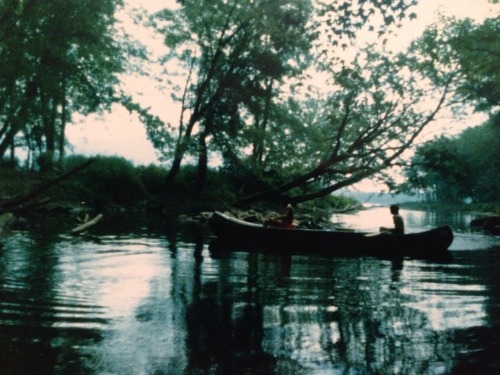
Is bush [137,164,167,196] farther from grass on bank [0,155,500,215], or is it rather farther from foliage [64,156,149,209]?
foliage [64,156,149,209]

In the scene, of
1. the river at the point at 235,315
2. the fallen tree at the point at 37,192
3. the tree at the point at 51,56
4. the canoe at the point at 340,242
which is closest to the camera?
the fallen tree at the point at 37,192

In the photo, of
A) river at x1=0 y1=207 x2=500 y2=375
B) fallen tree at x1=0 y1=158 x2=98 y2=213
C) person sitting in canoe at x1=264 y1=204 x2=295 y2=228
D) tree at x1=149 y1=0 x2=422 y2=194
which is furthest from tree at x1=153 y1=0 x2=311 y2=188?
fallen tree at x1=0 y1=158 x2=98 y2=213

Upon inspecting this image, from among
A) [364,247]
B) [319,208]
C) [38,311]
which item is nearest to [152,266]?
[38,311]

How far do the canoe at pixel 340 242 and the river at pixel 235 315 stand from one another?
185 cm

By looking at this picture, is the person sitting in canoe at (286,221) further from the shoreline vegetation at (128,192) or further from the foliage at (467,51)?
the foliage at (467,51)

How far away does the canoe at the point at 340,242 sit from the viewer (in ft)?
44.9

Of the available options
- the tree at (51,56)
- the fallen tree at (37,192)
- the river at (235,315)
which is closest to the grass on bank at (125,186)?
the tree at (51,56)

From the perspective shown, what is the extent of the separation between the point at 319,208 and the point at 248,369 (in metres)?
35.1

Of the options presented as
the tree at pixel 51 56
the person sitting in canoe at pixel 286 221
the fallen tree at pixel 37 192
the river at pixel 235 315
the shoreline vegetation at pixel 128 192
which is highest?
the tree at pixel 51 56

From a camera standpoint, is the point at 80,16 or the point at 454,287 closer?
the point at 454,287

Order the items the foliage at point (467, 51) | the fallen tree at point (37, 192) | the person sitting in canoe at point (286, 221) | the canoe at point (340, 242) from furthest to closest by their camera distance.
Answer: the foliage at point (467, 51) < the person sitting in canoe at point (286, 221) < the canoe at point (340, 242) < the fallen tree at point (37, 192)

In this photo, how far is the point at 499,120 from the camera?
29047 millimetres

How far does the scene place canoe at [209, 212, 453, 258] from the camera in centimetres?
1368

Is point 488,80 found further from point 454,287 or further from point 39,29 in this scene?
point 39,29
